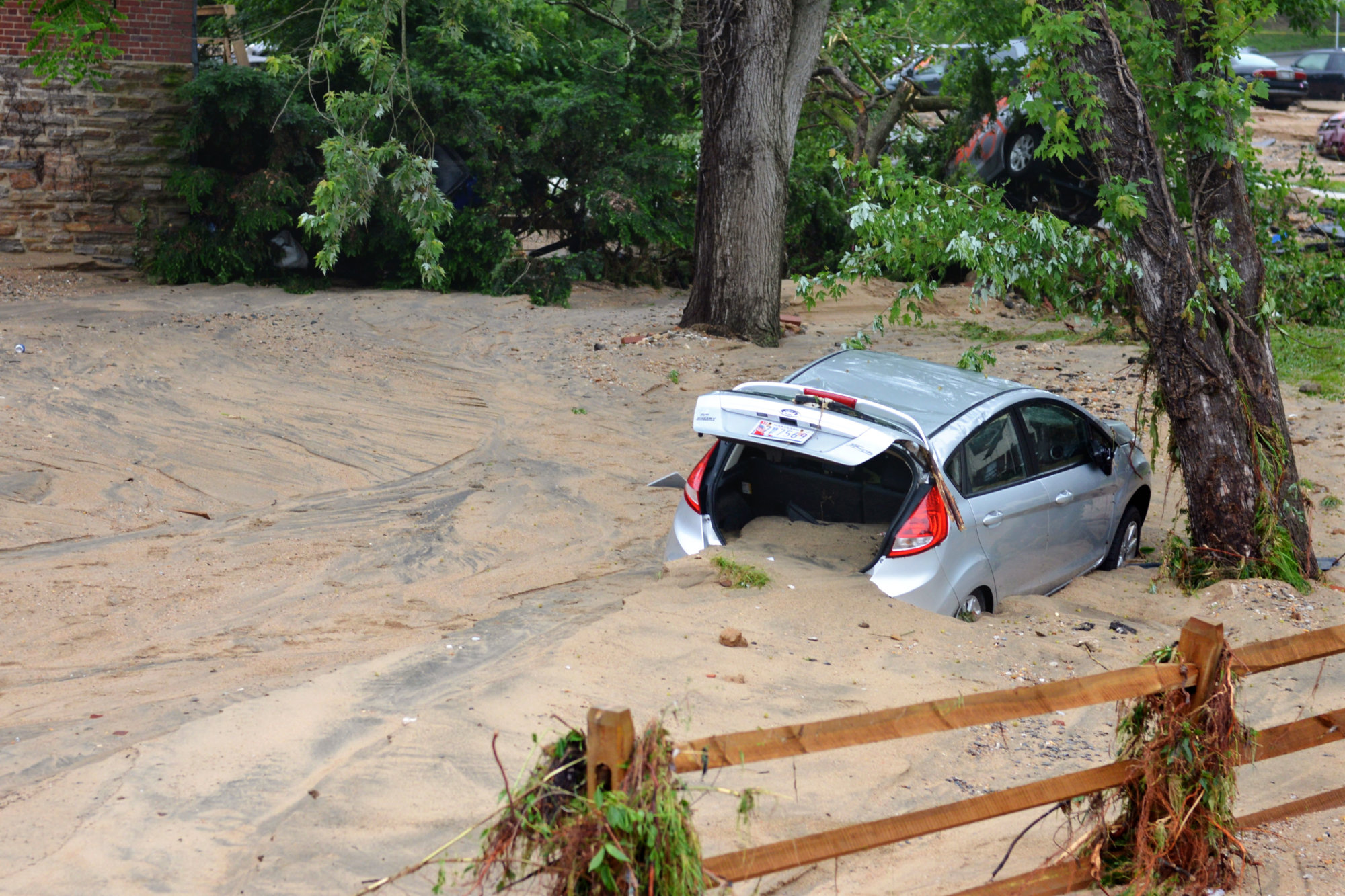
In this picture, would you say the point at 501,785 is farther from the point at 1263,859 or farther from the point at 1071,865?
the point at 1263,859

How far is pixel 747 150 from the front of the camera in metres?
13.4

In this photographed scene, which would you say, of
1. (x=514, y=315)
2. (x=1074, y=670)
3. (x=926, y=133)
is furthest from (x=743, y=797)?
(x=926, y=133)

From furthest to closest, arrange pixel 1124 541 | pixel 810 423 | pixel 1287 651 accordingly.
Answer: pixel 1124 541 → pixel 810 423 → pixel 1287 651

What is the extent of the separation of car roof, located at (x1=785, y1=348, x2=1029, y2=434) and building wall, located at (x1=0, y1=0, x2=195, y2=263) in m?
12.5

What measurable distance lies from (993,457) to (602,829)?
14.3 feet

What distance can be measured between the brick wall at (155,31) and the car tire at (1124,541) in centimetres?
1435

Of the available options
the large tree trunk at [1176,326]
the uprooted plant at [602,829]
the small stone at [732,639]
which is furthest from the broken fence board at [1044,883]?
the large tree trunk at [1176,326]

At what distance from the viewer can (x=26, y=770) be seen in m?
4.24

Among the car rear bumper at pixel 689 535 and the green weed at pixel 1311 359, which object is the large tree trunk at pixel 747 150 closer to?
the green weed at pixel 1311 359

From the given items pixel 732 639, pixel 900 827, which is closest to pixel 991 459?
pixel 732 639

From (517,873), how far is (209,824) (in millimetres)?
1285

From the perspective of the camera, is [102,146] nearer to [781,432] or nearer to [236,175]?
[236,175]

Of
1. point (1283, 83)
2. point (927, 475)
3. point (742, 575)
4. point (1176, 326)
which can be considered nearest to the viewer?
point (927, 475)

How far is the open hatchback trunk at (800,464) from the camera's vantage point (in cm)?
582
